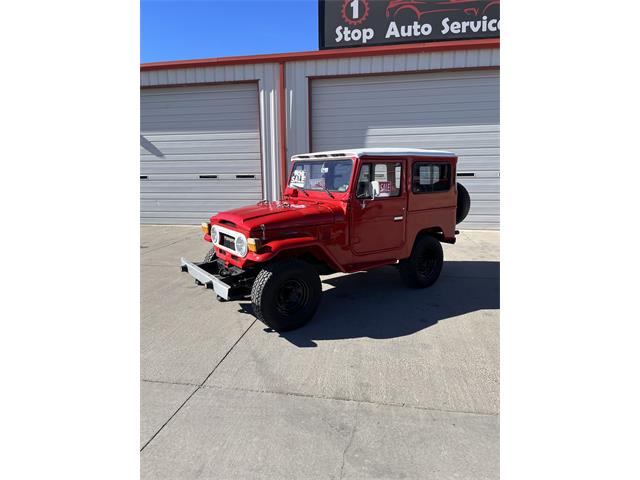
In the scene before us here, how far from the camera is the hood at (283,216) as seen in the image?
3811 millimetres

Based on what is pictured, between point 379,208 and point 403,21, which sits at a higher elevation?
point 403,21

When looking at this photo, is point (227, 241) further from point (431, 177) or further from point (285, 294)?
point (431, 177)

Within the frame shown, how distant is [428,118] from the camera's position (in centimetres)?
955

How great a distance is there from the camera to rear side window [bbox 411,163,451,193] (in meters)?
4.89

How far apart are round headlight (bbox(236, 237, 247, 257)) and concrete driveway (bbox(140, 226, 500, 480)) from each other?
86 cm

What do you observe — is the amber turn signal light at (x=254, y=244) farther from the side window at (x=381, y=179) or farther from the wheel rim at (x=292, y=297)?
the side window at (x=381, y=179)

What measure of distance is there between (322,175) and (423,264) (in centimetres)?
202

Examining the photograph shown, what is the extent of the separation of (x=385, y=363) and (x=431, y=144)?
775 centimetres

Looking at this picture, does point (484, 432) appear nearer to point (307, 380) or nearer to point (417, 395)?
point (417, 395)

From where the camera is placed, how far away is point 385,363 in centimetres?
326

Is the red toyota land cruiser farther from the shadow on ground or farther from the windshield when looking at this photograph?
the shadow on ground

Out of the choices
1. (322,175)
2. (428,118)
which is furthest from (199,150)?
(322,175)

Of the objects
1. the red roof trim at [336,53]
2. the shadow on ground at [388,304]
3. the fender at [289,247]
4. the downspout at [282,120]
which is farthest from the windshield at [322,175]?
the red roof trim at [336,53]

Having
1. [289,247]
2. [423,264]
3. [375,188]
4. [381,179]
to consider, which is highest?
[381,179]
